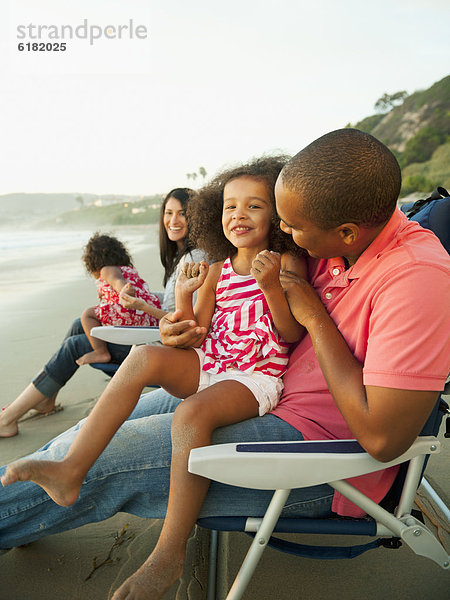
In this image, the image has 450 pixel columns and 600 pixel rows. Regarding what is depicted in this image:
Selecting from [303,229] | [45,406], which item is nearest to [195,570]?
[303,229]

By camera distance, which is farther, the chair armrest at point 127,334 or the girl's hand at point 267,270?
the chair armrest at point 127,334

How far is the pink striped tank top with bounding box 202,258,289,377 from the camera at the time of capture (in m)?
1.94

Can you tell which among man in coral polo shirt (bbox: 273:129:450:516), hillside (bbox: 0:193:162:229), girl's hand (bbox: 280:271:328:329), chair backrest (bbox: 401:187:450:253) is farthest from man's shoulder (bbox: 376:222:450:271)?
hillside (bbox: 0:193:162:229)

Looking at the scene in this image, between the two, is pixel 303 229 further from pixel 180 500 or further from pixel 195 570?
pixel 195 570

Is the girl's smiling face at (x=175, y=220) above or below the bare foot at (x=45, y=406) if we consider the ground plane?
above

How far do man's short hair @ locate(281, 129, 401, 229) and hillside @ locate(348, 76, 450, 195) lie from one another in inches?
1215

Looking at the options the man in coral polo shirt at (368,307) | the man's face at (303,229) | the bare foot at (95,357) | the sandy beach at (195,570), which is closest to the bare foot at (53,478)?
the sandy beach at (195,570)

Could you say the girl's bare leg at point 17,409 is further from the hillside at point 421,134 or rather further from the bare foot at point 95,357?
the hillside at point 421,134

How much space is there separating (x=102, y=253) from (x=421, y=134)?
44.7 m

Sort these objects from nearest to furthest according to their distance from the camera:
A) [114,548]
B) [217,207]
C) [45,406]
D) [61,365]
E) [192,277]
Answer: [192,277] → [114,548] → [217,207] → [61,365] → [45,406]

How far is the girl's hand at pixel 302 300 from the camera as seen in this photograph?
162 cm

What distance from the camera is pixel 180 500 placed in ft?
5.03

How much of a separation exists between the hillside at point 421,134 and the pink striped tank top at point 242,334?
3033 cm

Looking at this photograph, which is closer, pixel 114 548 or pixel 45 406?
pixel 114 548
